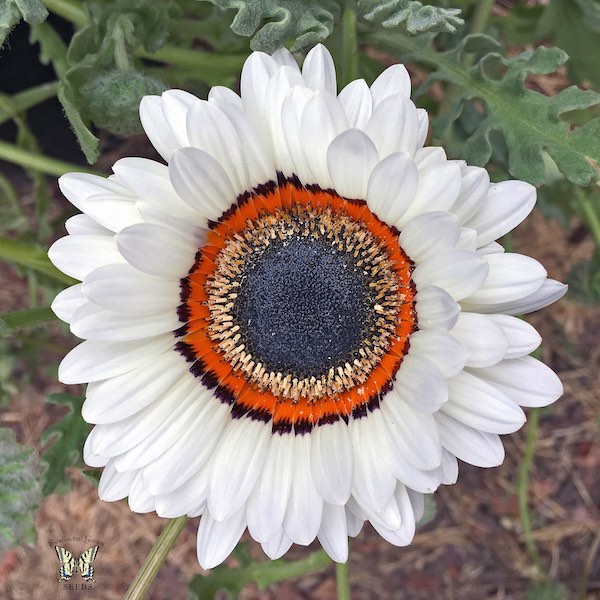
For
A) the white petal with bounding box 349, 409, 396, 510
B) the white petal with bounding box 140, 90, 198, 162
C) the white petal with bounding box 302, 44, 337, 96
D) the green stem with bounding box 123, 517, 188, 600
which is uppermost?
the white petal with bounding box 302, 44, 337, 96

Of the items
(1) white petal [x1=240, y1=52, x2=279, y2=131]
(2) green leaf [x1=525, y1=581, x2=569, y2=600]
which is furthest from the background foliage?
(2) green leaf [x1=525, y1=581, x2=569, y2=600]

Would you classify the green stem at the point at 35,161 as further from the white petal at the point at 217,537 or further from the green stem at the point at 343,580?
the green stem at the point at 343,580

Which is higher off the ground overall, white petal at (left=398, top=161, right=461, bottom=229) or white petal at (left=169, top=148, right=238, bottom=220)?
white petal at (left=398, top=161, right=461, bottom=229)

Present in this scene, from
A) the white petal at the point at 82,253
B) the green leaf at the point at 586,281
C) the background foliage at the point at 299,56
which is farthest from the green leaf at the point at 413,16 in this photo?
the green leaf at the point at 586,281

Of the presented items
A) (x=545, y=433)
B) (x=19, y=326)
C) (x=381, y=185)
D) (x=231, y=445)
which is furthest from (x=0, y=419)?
(x=381, y=185)

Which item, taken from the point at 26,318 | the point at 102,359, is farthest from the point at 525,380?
the point at 26,318

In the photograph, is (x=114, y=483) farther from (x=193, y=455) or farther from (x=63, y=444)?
(x=63, y=444)

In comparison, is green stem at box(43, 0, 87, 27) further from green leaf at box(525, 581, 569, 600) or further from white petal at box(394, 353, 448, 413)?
green leaf at box(525, 581, 569, 600)
